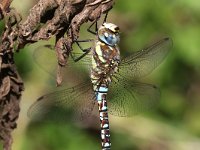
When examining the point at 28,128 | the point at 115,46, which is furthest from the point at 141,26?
the point at 115,46

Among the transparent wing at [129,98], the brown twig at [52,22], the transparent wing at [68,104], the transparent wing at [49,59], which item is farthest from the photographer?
the transparent wing at [129,98]

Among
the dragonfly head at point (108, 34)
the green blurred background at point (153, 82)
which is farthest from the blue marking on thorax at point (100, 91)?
the green blurred background at point (153, 82)

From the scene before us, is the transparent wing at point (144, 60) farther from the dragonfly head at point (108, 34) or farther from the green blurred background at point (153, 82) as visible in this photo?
the green blurred background at point (153, 82)

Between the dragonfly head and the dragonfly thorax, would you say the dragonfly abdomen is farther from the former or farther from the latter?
the dragonfly head

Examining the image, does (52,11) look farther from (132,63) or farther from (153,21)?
(153,21)

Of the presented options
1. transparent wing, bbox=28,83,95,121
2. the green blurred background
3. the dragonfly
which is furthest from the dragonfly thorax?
the green blurred background

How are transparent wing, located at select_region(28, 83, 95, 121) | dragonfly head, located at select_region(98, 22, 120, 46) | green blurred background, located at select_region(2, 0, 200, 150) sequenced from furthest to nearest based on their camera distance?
green blurred background, located at select_region(2, 0, 200, 150), transparent wing, located at select_region(28, 83, 95, 121), dragonfly head, located at select_region(98, 22, 120, 46)
